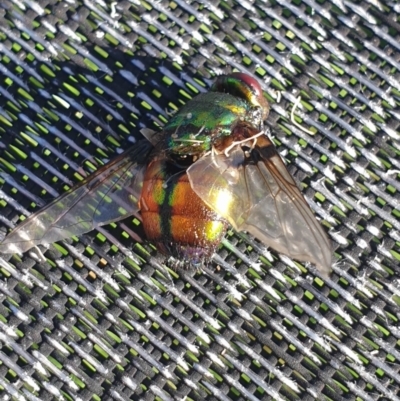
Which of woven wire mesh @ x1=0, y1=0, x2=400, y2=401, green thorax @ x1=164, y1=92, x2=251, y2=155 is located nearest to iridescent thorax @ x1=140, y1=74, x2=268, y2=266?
→ green thorax @ x1=164, y1=92, x2=251, y2=155

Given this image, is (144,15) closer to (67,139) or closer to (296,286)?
(67,139)

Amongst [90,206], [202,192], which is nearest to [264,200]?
[202,192]

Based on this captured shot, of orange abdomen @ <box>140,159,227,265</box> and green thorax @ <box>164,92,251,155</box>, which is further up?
green thorax @ <box>164,92,251,155</box>

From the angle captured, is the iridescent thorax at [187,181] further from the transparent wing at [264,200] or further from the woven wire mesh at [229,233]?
the woven wire mesh at [229,233]

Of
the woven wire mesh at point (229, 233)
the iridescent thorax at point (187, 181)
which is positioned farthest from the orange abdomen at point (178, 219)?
the woven wire mesh at point (229, 233)

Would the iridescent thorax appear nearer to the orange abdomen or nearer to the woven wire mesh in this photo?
the orange abdomen
